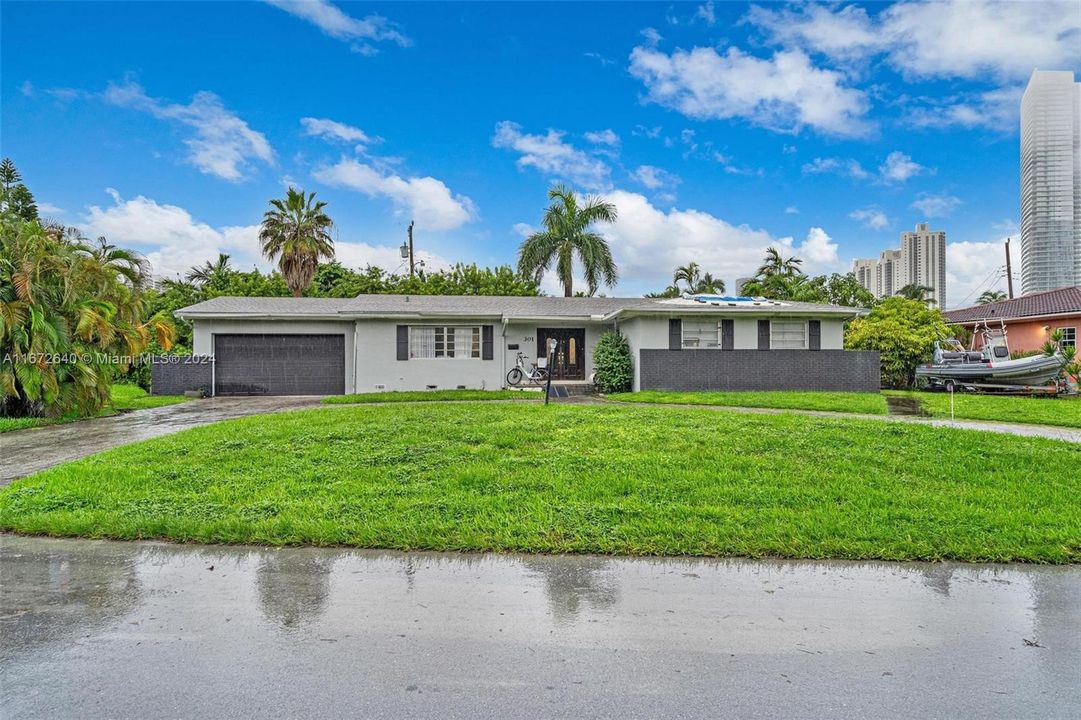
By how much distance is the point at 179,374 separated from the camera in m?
17.7

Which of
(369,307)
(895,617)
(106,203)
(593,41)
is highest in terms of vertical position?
(593,41)

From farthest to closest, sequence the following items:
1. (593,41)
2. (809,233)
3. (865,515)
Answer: (809,233), (593,41), (865,515)

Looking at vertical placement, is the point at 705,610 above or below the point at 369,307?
below

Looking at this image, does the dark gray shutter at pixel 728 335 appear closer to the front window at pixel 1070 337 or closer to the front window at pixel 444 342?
the front window at pixel 444 342

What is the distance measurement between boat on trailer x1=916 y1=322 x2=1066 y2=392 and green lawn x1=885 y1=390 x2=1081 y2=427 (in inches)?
80.5

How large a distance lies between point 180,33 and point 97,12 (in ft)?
6.10

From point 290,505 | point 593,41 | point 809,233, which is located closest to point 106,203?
point 593,41

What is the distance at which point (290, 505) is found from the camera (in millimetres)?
5000

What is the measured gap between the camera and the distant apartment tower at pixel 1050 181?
1073 inches

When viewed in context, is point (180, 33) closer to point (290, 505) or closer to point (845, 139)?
point (290, 505)

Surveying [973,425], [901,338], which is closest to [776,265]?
[901,338]

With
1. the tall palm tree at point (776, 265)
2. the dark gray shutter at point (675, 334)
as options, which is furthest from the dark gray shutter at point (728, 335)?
the tall palm tree at point (776, 265)

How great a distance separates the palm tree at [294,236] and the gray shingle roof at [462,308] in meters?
8.15

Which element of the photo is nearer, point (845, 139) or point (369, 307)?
point (369, 307)
